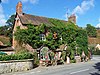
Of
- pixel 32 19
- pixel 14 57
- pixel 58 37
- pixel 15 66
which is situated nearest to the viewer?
pixel 15 66

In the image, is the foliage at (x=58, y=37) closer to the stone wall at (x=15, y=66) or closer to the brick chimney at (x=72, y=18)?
the brick chimney at (x=72, y=18)

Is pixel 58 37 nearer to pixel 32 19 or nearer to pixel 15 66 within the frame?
pixel 32 19

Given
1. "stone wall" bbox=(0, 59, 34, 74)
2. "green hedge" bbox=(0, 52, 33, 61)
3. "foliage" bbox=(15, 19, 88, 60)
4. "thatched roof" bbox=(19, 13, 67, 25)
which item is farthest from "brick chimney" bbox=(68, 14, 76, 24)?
"stone wall" bbox=(0, 59, 34, 74)

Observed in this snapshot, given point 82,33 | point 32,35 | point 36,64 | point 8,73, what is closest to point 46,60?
point 36,64

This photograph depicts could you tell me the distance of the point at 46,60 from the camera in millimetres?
30531

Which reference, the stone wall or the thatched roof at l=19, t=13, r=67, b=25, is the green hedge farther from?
the thatched roof at l=19, t=13, r=67, b=25

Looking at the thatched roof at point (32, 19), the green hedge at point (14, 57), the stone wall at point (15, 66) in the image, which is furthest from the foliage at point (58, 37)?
the stone wall at point (15, 66)

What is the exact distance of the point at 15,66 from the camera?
2341cm

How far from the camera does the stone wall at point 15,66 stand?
2218 centimetres

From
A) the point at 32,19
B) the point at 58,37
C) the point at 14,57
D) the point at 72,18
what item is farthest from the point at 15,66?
the point at 72,18

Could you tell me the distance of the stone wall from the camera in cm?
2218

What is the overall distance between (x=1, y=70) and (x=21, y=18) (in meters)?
14.4

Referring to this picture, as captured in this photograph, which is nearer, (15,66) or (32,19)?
(15,66)

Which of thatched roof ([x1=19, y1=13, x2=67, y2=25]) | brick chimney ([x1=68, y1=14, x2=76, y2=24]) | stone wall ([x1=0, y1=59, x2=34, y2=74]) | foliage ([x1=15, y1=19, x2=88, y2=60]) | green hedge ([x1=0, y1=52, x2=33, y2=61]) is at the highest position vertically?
brick chimney ([x1=68, y1=14, x2=76, y2=24])
